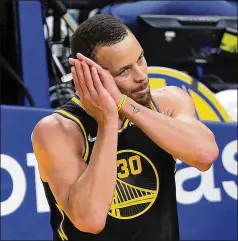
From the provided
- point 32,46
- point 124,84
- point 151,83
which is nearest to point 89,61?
point 124,84

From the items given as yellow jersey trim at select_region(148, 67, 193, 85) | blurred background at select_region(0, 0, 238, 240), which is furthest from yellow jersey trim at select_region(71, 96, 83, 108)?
yellow jersey trim at select_region(148, 67, 193, 85)

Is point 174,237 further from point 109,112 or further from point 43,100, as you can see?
point 43,100

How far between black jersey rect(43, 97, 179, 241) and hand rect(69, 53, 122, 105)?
0.57 ft

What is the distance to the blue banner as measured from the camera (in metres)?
3.99

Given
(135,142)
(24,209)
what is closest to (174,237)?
(135,142)

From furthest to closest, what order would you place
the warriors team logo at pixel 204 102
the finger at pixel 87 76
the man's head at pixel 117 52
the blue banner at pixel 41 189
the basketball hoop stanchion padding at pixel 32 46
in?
the warriors team logo at pixel 204 102, the basketball hoop stanchion padding at pixel 32 46, the blue banner at pixel 41 189, the man's head at pixel 117 52, the finger at pixel 87 76

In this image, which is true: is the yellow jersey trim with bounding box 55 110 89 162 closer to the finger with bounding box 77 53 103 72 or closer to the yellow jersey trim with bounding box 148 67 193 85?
the finger with bounding box 77 53 103 72

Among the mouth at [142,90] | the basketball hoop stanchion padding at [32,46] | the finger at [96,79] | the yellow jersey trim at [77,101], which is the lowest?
the basketball hoop stanchion padding at [32,46]

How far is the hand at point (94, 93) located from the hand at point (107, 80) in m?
0.01

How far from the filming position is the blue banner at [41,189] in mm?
3988

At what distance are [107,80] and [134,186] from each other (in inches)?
14.9

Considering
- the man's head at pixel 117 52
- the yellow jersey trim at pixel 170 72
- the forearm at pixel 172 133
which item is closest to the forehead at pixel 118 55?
the man's head at pixel 117 52

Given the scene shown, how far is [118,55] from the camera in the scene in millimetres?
2070

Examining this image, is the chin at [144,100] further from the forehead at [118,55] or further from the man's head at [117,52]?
the forehead at [118,55]
